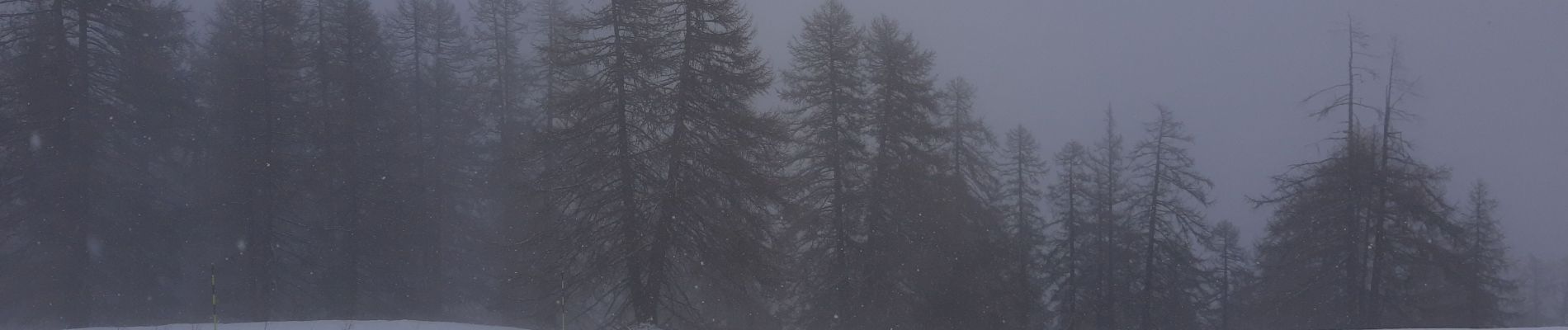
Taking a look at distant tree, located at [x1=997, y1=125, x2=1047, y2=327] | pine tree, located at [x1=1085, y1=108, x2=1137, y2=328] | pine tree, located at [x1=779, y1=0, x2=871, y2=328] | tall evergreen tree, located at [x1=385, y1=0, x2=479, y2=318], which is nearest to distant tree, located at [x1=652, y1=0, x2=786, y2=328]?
pine tree, located at [x1=779, y1=0, x2=871, y2=328]

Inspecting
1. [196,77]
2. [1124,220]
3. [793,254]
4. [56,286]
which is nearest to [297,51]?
[196,77]

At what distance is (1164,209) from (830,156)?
388 inches

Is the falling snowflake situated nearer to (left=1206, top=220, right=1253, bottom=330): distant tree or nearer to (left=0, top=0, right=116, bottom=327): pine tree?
(left=0, top=0, right=116, bottom=327): pine tree

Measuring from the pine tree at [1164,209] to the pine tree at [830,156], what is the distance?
8.49 m

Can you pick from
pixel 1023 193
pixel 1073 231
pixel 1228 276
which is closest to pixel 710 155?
pixel 1023 193

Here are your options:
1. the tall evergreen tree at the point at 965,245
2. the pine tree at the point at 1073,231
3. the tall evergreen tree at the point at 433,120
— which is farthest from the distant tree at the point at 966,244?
the tall evergreen tree at the point at 433,120

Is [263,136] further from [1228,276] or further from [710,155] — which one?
[1228,276]

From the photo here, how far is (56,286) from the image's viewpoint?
2078 cm

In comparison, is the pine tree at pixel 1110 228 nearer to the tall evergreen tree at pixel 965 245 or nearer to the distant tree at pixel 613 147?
the tall evergreen tree at pixel 965 245

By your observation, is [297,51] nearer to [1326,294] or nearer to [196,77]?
[196,77]

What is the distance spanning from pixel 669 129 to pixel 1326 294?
17.3 meters

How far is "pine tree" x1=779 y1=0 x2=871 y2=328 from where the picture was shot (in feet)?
64.0

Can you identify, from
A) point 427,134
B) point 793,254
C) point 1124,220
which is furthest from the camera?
point 427,134

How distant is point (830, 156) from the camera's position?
19484 mm
